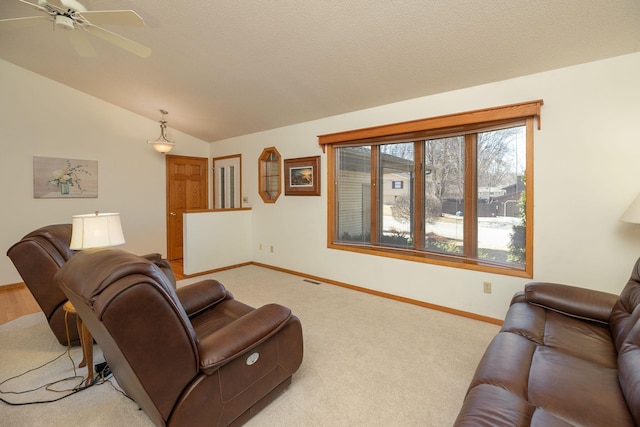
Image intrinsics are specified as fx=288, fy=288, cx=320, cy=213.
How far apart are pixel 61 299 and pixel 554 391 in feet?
10.2

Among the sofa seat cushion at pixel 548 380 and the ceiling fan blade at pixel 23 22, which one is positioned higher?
the ceiling fan blade at pixel 23 22

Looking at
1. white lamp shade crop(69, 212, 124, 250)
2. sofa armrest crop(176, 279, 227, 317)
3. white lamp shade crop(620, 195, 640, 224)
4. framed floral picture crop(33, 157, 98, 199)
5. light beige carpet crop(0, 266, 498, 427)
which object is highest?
framed floral picture crop(33, 157, 98, 199)

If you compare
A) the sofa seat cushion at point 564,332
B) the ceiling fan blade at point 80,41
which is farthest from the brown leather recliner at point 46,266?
the sofa seat cushion at point 564,332

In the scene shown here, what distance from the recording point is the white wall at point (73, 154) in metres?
3.96

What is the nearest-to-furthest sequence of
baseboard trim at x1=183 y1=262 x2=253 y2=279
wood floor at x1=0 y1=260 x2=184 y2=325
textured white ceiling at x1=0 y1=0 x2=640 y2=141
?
textured white ceiling at x1=0 y1=0 x2=640 y2=141, wood floor at x1=0 y1=260 x2=184 y2=325, baseboard trim at x1=183 y1=262 x2=253 y2=279

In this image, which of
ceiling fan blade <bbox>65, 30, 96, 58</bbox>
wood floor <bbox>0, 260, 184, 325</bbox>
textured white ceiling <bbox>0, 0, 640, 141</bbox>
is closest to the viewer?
textured white ceiling <bbox>0, 0, 640, 141</bbox>

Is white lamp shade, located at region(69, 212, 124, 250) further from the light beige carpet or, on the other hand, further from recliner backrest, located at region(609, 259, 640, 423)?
recliner backrest, located at region(609, 259, 640, 423)

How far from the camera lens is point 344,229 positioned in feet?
13.7

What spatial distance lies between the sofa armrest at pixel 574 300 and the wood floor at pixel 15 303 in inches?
190

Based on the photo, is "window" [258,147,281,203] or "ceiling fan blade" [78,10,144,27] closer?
"ceiling fan blade" [78,10,144,27]

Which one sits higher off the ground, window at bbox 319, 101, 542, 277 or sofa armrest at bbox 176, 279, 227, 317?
window at bbox 319, 101, 542, 277

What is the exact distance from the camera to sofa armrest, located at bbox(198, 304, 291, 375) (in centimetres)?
129

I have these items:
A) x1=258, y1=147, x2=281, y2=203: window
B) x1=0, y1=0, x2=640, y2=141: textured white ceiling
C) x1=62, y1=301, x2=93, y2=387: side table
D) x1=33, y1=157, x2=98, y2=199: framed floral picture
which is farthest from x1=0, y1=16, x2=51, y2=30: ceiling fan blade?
x1=258, y1=147, x2=281, y2=203: window

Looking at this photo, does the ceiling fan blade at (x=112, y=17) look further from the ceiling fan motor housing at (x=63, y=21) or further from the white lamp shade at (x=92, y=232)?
the white lamp shade at (x=92, y=232)
